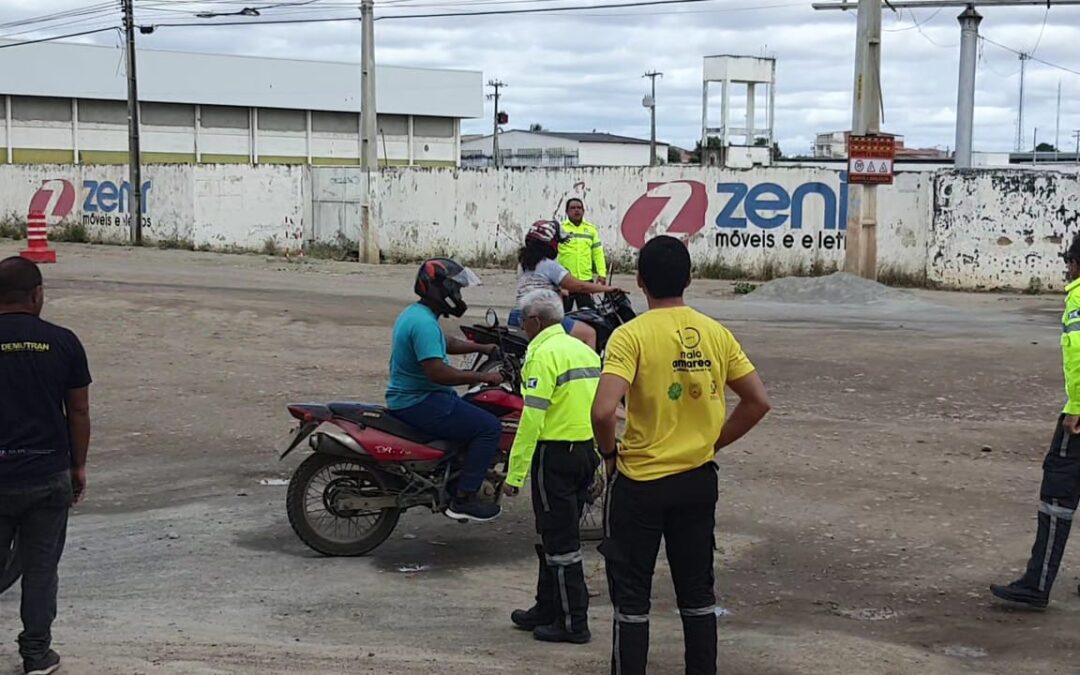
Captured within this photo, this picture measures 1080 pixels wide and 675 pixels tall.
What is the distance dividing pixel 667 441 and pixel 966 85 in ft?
91.2

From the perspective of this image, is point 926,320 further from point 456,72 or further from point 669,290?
point 456,72

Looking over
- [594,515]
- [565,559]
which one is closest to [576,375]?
[565,559]

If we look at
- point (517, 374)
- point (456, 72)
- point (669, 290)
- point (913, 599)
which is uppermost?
point (456, 72)

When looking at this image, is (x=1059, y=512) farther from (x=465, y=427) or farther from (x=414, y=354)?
(x=414, y=354)

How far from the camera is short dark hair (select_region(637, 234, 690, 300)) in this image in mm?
4812

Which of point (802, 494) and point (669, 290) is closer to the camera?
point (669, 290)

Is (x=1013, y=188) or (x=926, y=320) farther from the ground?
(x=1013, y=188)

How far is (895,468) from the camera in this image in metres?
9.62

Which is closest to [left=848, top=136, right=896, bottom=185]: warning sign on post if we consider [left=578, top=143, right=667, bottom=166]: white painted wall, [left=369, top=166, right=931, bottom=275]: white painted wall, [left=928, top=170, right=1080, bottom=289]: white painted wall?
[left=928, top=170, right=1080, bottom=289]: white painted wall

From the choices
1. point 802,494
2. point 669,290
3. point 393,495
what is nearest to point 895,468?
point 802,494

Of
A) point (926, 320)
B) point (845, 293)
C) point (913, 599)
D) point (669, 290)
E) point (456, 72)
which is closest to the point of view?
point (669, 290)

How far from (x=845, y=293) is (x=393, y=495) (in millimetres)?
15491

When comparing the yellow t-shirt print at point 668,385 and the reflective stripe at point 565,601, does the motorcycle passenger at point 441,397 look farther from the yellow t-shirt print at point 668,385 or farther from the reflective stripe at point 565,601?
the yellow t-shirt print at point 668,385

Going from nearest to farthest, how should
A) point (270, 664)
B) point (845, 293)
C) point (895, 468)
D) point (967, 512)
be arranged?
point (270, 664) < point (967, 512) < point (895, 468) < point (845, 293)
